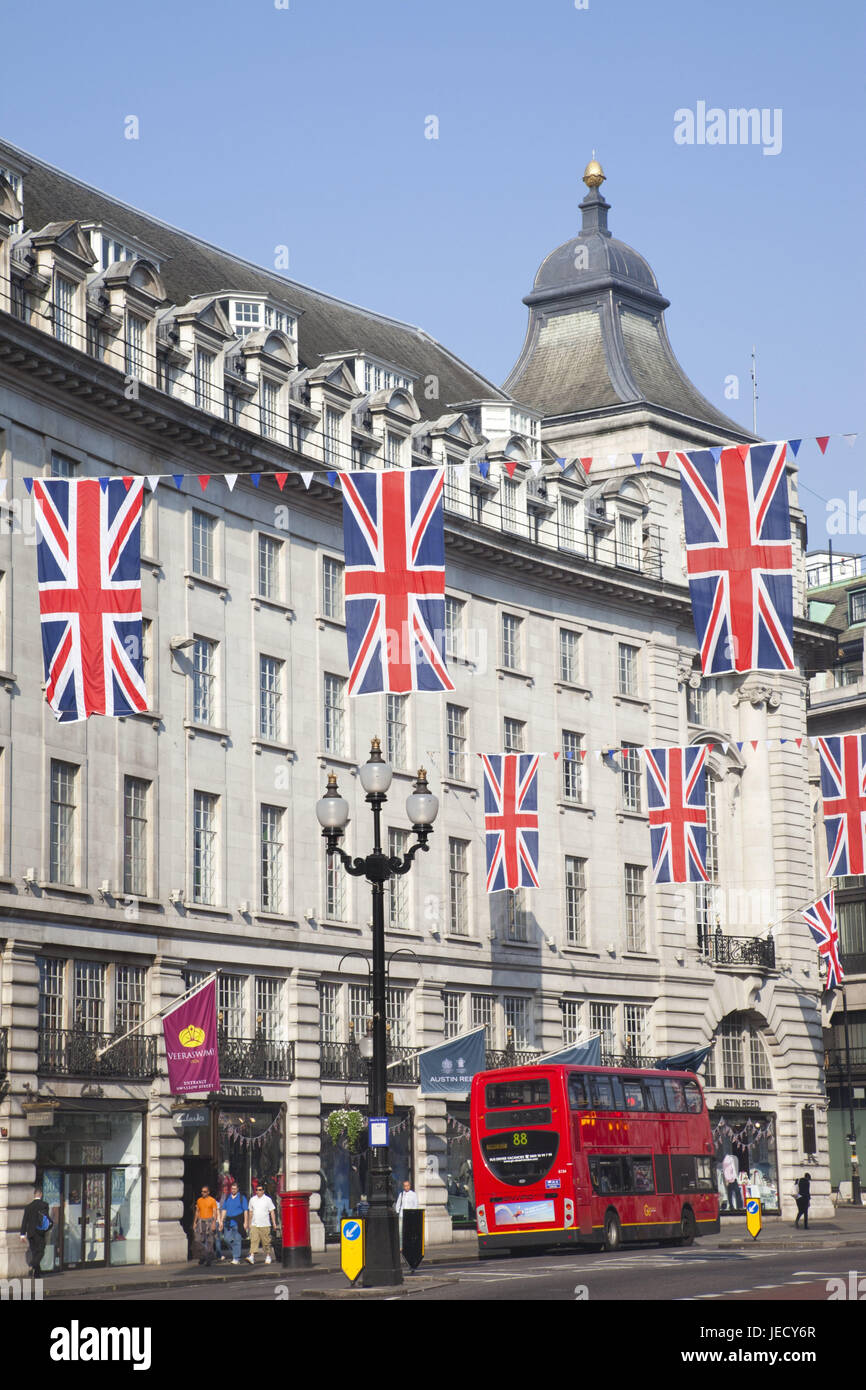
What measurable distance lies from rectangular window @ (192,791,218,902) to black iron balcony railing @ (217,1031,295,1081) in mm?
3229

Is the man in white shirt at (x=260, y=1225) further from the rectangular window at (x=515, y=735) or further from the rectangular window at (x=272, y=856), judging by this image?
the rectangular window at (x=515, y=735)

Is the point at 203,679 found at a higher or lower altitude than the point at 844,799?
higher

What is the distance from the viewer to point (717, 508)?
37531mm

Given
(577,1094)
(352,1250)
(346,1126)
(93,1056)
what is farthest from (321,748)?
(352,1250)

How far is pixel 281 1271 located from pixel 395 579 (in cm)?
1295

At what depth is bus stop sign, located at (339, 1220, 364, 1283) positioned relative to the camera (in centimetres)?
3045

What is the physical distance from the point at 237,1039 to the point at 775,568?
1740cm

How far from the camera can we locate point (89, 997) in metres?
43.0

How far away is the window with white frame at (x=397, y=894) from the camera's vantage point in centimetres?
5291

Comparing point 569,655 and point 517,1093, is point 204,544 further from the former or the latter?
point 569,655

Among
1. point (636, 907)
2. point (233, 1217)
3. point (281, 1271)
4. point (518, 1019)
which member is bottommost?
point (281, 1271)
